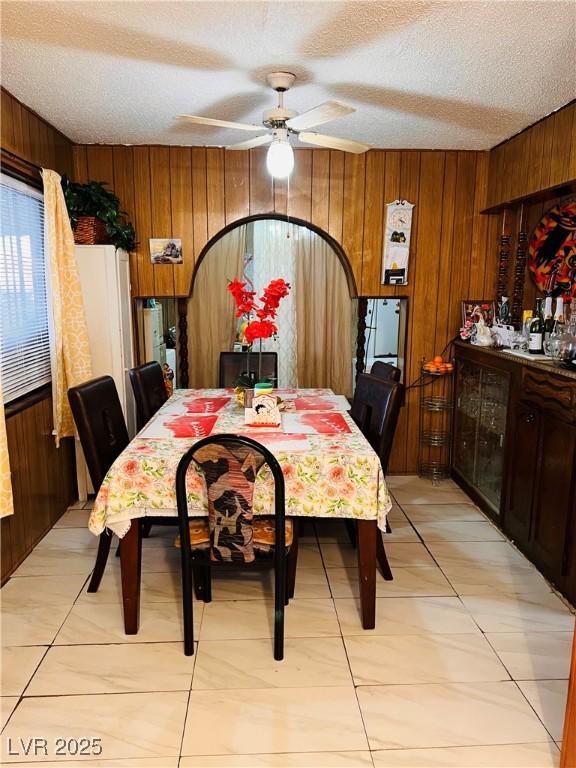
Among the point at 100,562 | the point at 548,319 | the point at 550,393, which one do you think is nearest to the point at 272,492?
the point at 100,562

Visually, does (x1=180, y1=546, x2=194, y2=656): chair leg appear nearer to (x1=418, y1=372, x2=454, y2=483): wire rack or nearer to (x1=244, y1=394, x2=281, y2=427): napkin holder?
(x1=244, y1=394, x2=281, y2=427): napkin holder

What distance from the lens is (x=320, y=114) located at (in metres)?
2.34

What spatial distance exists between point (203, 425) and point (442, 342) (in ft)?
7.16

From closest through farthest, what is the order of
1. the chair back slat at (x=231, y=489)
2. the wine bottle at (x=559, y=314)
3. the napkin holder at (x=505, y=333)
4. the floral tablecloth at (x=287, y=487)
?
the chair back slat at (x=231, y=489) < the floral tablecloth at (x=287, y=487) < the wine bottle at (x=559, y=314) < the napkin holder at (x=505, y=333)

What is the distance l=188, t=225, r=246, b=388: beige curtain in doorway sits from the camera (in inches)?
179

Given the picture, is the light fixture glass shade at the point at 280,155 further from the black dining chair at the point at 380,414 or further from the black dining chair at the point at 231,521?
the black dining chair at the point at 231,521

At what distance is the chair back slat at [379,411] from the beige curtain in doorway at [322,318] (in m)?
1.78

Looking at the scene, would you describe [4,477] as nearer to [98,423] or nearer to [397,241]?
[98,423]

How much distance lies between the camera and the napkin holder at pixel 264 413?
8.50 ft

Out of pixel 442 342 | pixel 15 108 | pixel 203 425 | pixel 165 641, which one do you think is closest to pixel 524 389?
pixel 442 342

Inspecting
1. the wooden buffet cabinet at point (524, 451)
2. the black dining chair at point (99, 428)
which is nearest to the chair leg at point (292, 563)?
the black dining chair at point (99, 428)

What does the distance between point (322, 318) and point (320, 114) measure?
7.97 feet

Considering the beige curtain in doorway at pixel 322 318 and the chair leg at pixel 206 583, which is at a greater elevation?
the beige curtain in doorway at pixel 322 318

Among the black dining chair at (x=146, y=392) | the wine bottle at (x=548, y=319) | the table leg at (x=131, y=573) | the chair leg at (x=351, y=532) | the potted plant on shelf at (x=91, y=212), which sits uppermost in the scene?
the potted plant on shelf at (x=91, y=212)
